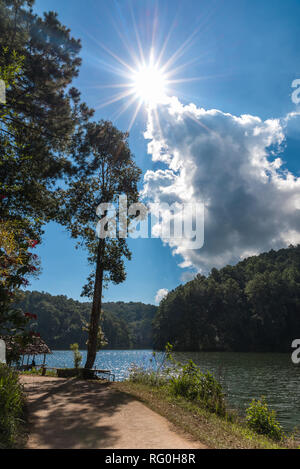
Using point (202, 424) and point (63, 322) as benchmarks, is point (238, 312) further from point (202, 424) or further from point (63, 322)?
point (63, 322)

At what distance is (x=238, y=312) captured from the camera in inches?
3408

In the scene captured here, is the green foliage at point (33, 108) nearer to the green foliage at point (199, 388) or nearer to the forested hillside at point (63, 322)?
the green foliage at point (199, 388)

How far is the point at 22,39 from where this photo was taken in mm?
11461

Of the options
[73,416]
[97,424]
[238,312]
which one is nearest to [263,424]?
[97,424]

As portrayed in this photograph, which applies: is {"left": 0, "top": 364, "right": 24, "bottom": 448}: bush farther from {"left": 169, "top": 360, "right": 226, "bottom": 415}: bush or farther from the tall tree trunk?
the tall tree trunk

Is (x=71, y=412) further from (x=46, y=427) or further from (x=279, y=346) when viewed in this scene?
(x=279, y=346)

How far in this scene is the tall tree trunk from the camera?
15852mm

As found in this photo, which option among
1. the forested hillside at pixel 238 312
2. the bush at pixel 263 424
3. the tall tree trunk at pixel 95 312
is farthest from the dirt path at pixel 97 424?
the forested hillside at pixel 238 312

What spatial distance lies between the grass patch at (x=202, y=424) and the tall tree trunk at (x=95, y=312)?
18.2 ft

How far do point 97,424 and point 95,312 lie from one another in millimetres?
10009

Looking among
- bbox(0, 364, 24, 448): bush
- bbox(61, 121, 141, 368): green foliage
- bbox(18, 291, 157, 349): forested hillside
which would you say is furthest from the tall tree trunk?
bbox(18, 291, 157, 349): forested hillside

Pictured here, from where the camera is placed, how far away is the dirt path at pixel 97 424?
5.30 meters

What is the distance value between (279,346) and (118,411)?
8178cm

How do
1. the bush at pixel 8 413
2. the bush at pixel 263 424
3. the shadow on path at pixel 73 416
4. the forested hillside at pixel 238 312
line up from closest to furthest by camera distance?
the bush at pixel 8 413
the shadow on path at pixel 73 416
the bush at pixel 263 424
the forested hillside at pixel 238 312
